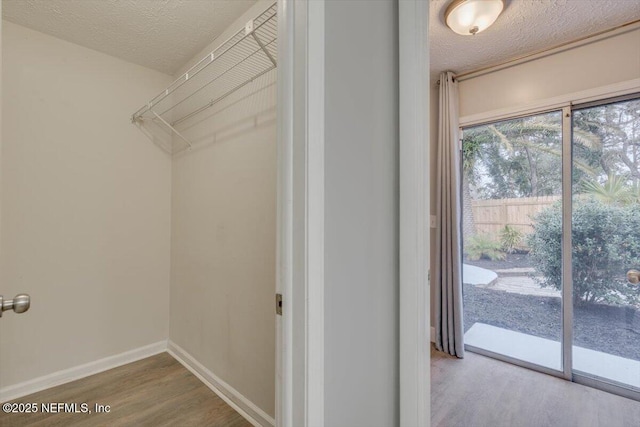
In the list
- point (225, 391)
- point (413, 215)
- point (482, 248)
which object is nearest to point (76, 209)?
point (225, 391)

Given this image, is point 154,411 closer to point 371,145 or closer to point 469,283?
point 371,145

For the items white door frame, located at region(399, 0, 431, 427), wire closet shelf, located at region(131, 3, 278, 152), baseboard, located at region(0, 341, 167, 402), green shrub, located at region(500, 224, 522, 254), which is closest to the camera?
white door frame, located at region(399, 0, 431, 427)

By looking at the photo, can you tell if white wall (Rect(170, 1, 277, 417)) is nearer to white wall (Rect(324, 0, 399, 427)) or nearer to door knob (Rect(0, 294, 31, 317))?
white wall (Rect(324, 0, 399, 427))

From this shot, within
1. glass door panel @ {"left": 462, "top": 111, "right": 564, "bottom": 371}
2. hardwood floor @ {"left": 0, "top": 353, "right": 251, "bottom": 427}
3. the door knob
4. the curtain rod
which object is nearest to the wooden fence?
glass door panel @ {"left": 462, "top": 111, "right": 564, "bottom": 371}

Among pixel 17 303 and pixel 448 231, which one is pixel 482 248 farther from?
pixel 17 303

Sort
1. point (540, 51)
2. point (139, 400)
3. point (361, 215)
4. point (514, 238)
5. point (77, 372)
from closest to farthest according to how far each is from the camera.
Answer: point (361, 215)
point (139, 400)
point (77, 372)
point (540, 51)
point (514, 238)

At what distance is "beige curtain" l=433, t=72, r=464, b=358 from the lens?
2.55 meters

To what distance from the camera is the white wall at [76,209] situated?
1964 millimetres

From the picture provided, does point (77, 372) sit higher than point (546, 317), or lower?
lower

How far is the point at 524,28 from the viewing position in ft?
6.61

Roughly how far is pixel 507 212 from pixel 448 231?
470mm

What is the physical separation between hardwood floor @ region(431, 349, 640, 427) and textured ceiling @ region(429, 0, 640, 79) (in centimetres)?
238

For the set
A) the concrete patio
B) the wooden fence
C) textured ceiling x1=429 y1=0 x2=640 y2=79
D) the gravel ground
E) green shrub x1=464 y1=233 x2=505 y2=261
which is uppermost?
textured ceiling x1=429 y1=0 x2=640 y2=79

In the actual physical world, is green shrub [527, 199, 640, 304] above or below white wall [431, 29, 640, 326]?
below
